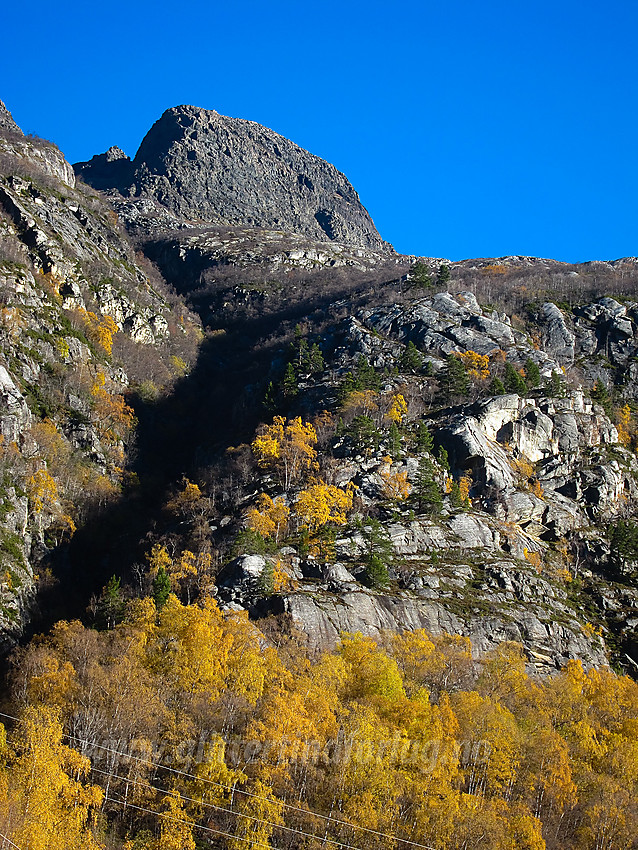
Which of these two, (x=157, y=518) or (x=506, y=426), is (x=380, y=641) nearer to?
(x=157, y=518)

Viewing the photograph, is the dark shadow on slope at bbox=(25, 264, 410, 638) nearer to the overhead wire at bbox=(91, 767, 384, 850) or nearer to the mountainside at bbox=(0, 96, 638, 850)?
the mountainside at bbox=(0, 96, 638, 850)

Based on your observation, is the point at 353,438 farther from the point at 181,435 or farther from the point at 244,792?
the point at 244,792

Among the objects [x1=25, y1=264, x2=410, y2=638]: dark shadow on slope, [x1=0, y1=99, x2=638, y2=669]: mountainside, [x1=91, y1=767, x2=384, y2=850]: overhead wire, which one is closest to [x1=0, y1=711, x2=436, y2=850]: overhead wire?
[x1=91, y1=767, x2=384, y2=850]: overhead wire

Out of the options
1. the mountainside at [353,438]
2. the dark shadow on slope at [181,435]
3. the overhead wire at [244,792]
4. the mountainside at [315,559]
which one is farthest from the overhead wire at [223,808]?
the dark shadow on slope at [181,435]

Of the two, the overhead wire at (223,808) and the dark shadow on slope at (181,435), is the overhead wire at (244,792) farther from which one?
the dark shadow on slope at (181,435)

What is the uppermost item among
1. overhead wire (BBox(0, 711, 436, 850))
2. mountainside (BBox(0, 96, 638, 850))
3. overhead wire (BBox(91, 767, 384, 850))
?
mountainside (BBox(0, 96, 638, 850))

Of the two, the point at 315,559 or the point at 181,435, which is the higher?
the point at 181,435

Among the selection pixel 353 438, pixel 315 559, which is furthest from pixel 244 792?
pixel 353 438

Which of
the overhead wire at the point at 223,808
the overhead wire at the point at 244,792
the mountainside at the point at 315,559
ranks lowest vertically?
the overhead wire at the point at 223,808

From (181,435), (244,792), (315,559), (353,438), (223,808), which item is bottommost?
(223,808)

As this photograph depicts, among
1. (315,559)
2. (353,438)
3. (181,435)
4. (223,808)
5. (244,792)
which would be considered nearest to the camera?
(223,808)

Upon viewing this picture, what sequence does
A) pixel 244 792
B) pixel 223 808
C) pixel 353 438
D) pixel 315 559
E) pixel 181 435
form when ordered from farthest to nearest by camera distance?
pixel 181 435
pixel 353 438
pixel 315 559
pixel 244 792
pixel 223 808

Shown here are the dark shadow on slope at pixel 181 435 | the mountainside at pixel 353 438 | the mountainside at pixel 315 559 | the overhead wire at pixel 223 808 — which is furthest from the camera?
the dark shadow on slope at pixel 181 435

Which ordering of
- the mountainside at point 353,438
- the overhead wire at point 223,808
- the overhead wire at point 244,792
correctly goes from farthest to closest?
1. the mountainside at point 353,438
2. the overhead wire at point 244,792
3. the overhead wire at point 223,808
